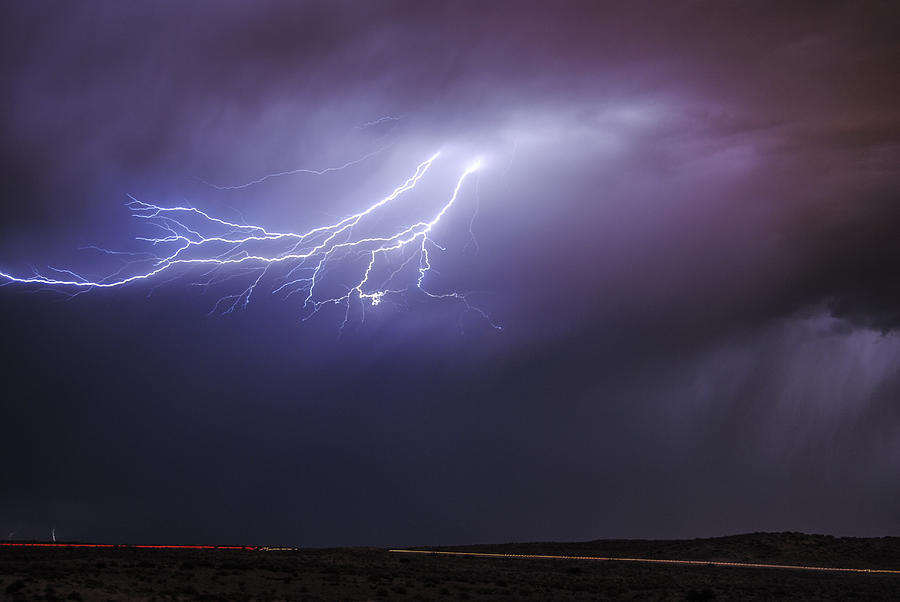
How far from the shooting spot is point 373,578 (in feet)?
110

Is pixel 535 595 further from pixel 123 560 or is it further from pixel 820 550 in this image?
pixel 820 550

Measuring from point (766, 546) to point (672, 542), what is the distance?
759 centimetres

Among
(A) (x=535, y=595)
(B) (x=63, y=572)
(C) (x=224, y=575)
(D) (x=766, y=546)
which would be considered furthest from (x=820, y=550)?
(B) (x=63, y=572)

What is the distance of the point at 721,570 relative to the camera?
4459 centimetres

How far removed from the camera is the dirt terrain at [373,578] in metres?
27.1

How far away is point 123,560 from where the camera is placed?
34.1m

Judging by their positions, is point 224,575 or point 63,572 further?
point 224,575

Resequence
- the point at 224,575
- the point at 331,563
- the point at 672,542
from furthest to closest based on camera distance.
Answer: the point at 672,542 → the point at 331,563 → the point at 224,575

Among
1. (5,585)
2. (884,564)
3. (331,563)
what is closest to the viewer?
(5,585)

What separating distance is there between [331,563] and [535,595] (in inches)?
464

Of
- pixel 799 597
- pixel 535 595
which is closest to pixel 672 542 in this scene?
pixel 799 597

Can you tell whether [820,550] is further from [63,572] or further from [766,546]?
[63,572]

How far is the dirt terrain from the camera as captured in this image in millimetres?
27141

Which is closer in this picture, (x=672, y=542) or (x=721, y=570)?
(x=721, y=570)
